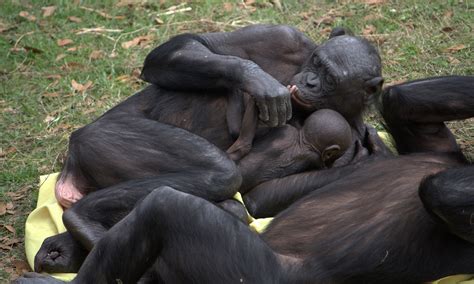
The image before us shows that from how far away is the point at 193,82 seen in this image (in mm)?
5305

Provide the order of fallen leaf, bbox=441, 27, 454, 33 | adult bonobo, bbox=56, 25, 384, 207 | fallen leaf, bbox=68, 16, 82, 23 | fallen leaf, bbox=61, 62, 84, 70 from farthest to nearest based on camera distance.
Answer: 1. fallen leaf, bbox=68, 16, 82, 23
2. fallen leaf, bbox=441, 27, 454, 33
3. fallen leaf, bbox=61, 62, 84, 70
4. adult bonobo, bbox=56, 25, 384, 207

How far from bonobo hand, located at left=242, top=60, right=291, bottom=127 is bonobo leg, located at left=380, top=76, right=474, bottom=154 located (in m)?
0.58

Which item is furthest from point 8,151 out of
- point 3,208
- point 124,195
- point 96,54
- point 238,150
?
point 238,150

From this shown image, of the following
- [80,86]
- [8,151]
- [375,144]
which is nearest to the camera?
[375,144]

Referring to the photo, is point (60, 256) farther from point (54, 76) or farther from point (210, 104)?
point (54, 76)

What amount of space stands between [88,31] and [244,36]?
2.88 metres

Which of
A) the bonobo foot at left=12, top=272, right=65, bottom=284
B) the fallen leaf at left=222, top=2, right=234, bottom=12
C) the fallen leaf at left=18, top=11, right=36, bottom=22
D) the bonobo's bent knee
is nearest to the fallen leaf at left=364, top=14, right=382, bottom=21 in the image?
the fallen leaf at left=222, top=2, right=234, bottom=12

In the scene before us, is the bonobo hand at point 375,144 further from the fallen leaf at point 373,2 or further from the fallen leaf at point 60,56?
the fallen leaf at point 60,56

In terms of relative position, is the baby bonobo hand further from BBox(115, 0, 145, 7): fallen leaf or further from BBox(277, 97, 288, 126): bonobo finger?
BBox(115, 0, 145, 7): fallen leaf

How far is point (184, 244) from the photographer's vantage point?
12.8ft

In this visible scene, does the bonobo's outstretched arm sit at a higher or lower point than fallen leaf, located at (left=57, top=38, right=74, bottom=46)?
higher

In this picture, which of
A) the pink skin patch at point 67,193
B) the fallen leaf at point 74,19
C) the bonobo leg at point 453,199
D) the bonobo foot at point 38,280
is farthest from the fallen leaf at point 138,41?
the bonobo leg at point 453,199

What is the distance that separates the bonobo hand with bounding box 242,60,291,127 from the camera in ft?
16.2

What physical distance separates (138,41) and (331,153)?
311 centimetres
